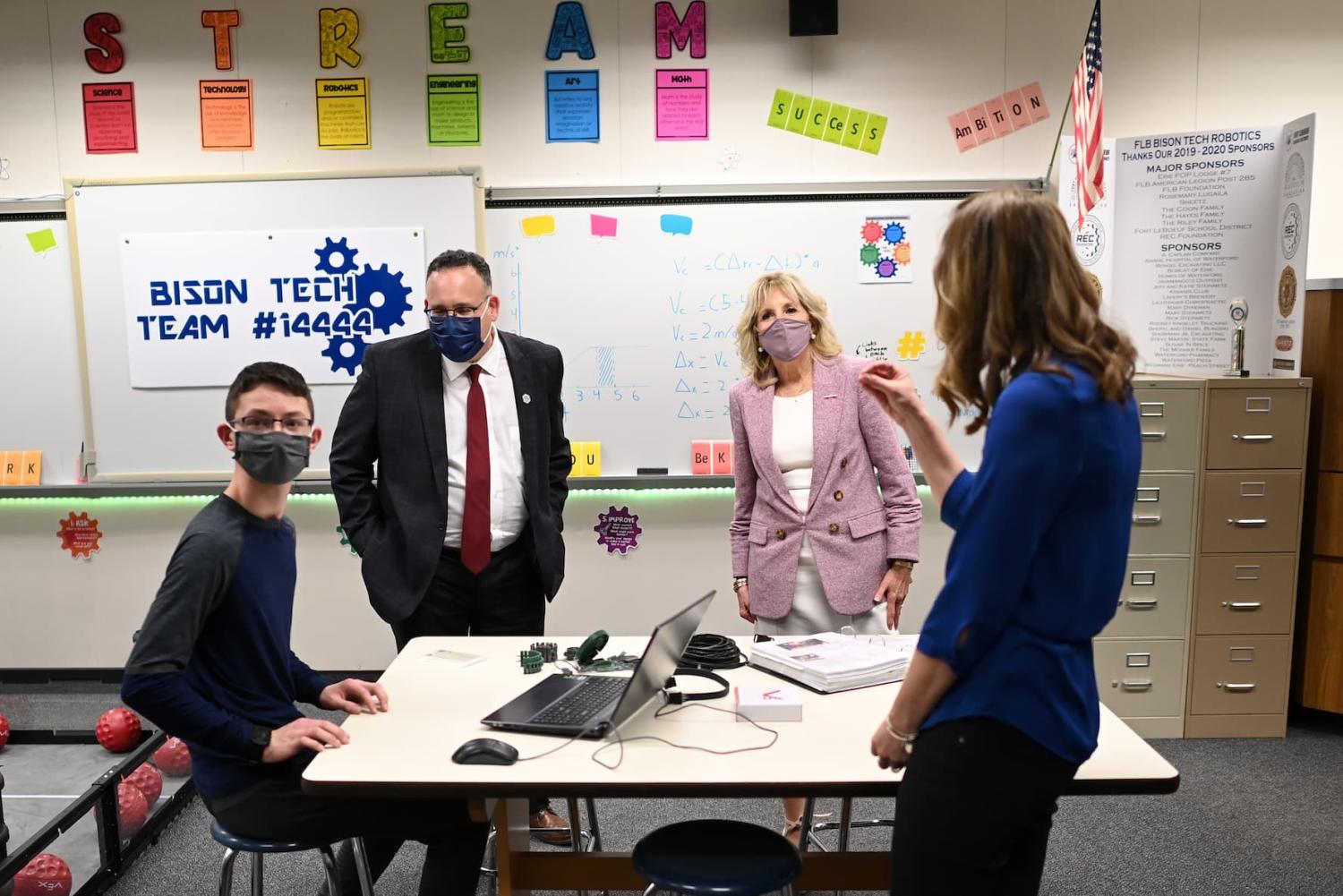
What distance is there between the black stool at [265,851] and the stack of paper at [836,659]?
839 mm

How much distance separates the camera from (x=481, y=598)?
246 centimetres

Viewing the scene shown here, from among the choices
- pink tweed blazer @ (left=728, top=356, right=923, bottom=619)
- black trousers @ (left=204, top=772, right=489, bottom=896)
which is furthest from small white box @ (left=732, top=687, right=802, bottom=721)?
pink tweed blazer @ (left=728, top=356, right=923, bottom=619)

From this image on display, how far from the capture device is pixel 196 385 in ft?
12.4

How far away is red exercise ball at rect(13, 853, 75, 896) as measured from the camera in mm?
2258

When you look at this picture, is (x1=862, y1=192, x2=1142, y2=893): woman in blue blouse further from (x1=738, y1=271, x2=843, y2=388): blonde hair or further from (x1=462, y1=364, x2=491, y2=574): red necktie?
(x1=462, y1=364, x2=491, y2=574): red necktie

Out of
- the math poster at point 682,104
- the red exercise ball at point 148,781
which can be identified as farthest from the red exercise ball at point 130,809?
the math poster at point 682,104

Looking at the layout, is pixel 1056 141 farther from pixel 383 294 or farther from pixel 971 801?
pixel 971 801

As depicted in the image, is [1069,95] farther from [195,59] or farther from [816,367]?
[195,59]

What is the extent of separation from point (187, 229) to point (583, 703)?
294 centimetres

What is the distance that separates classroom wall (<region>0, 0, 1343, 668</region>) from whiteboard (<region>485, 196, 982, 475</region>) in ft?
0.49

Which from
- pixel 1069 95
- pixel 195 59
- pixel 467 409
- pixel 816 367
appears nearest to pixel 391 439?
pixel 467 409

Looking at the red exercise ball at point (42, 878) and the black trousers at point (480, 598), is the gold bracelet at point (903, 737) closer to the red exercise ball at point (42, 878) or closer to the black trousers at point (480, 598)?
the black trousers at point (480, 598)

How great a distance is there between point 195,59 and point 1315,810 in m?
4.64

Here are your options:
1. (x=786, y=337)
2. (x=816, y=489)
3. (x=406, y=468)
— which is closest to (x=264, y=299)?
(x=406, y=468)
